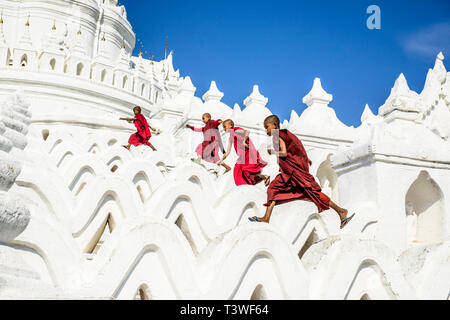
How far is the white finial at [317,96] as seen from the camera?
10.9 meters

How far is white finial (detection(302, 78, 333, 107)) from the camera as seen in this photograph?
428 inches

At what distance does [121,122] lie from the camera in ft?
48.9

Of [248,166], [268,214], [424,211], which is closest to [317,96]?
[248,166]

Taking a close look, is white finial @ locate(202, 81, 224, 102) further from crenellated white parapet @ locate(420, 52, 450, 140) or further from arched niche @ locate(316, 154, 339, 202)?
crenellated white parapet @ locate(420, 52, 450, 140)

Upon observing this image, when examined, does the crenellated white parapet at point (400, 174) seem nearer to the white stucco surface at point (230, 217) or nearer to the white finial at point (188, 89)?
the white stucco surface at point (230, 217)

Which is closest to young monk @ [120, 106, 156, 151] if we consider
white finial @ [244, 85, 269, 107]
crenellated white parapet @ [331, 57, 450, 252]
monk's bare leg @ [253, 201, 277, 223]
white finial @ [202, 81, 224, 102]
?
white finial @ [202, 81, 224, 102]

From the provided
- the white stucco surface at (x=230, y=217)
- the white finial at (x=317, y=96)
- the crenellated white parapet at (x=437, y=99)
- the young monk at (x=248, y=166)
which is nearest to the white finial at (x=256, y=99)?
the white stucco surface at (x=230, y=217)

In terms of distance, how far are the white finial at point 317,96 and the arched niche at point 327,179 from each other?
170cm

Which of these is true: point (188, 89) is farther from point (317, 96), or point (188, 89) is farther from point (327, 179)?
point (327, 179)

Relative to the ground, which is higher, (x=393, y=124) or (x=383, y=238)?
(x=393, y=124)

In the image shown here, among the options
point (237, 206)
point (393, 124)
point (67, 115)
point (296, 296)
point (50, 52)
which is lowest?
point (296, 296)
